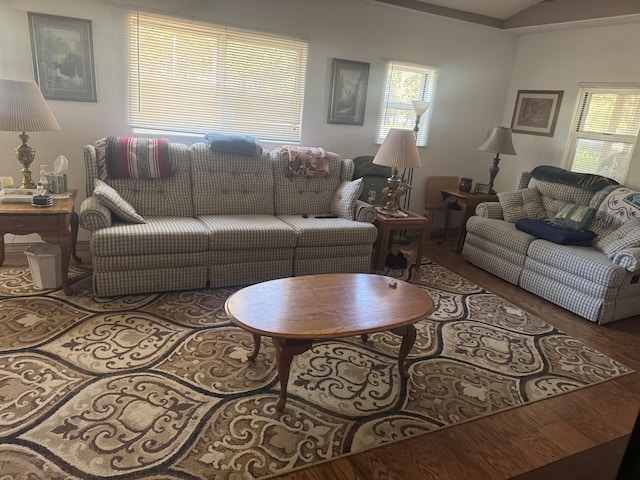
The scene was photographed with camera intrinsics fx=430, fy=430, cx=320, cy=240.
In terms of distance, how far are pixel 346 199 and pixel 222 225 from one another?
1190 millimetres

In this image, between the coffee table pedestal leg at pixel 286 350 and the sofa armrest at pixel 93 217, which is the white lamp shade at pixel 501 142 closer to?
the coffee table pedestal leg at pixel 286 350

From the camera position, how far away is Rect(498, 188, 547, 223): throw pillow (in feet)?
13.8

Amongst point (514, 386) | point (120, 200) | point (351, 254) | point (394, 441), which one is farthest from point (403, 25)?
point (394, 441)

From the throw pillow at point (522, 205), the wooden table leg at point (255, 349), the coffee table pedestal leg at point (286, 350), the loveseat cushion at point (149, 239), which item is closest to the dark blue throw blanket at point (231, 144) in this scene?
the loveseat cushion at point (149, 239)

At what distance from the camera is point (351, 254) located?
3678 millimetres

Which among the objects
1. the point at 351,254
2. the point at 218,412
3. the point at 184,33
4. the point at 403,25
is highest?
the point at 403,25

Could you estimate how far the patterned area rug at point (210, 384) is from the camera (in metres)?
1.74

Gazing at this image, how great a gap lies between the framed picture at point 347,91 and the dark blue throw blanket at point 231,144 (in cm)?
104

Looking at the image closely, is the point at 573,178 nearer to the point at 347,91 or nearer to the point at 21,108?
the point at 347,91

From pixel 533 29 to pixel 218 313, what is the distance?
451 centimetres

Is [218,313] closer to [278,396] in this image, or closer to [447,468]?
[278,396]

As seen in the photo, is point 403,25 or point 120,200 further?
point 403,25

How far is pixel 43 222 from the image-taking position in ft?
9.15

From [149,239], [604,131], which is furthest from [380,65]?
[149,239]
